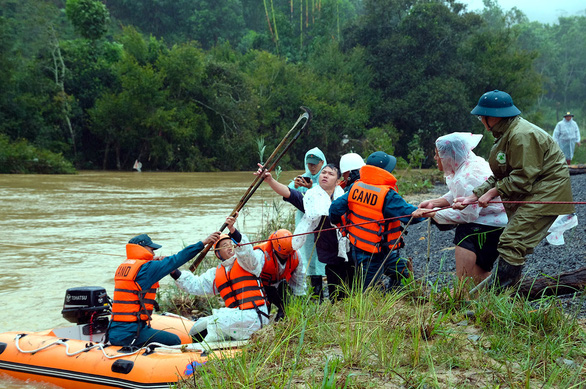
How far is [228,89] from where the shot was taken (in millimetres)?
32625

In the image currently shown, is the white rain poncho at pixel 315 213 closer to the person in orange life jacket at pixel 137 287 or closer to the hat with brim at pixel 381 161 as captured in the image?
the hat with brim at pixel 381 161

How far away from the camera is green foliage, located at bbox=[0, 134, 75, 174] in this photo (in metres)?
25.9

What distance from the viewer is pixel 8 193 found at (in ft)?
59.1

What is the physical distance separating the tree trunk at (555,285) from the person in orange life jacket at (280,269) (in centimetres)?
168

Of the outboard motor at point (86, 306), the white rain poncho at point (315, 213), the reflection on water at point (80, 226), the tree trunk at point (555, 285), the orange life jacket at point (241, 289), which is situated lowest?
the reflection on water at point (80, 226)

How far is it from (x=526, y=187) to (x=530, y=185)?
28 mm

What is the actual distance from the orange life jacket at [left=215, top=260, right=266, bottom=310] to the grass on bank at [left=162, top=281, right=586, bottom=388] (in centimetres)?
63

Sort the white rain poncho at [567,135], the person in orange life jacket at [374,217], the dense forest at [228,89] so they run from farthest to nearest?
1. the dense forest at [228,89]
2. the white rain poncho at [567,135]
3. the person in orange life jacket at [374,217]

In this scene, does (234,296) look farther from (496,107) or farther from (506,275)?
(496,107)

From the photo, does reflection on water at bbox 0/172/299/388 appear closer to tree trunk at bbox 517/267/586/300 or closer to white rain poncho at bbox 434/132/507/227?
white rain poncho at bbox 434/132/507/227

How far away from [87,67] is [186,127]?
6581 millimetres

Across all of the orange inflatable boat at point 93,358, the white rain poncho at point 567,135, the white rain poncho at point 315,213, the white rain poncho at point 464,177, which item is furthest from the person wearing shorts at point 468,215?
the white rain poncho at point 567,135

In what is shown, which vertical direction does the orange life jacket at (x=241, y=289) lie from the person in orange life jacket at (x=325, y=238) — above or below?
below

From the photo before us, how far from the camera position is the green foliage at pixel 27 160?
25.9 meters
